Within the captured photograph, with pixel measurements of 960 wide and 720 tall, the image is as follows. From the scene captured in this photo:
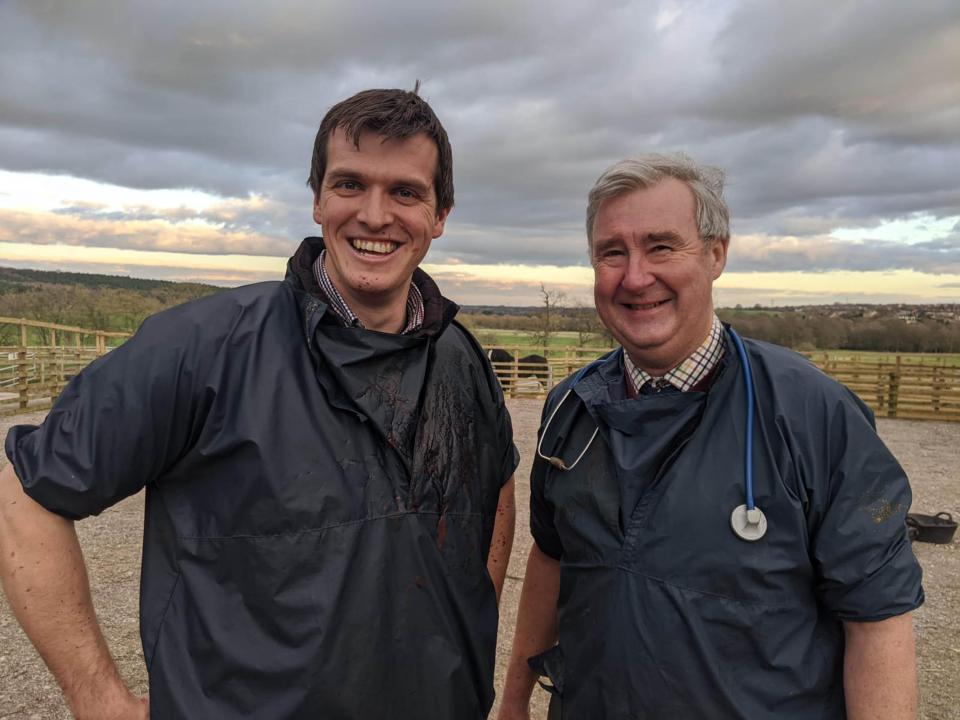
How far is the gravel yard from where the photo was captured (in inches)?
159

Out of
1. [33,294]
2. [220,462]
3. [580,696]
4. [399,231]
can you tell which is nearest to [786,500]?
[580,696]

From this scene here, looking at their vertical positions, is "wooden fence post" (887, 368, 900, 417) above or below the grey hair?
below

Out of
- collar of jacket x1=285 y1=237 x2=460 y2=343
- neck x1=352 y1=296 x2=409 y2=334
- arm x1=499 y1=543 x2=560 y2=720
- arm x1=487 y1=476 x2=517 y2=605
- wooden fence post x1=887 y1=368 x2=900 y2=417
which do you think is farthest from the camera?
wooden fence post x1=887 y1=368 x2=900 y2=417

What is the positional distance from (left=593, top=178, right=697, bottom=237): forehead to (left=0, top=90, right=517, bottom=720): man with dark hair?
2.20ft

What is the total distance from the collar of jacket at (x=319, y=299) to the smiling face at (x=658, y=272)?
0.51 m

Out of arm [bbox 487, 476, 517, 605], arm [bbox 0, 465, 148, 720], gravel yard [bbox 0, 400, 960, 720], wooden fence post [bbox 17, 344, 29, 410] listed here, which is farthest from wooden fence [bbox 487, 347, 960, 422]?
arm [bbox 0, 465, 148, 720]

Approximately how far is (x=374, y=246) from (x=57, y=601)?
1178 mm

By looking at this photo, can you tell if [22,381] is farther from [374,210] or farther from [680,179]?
[680,179]

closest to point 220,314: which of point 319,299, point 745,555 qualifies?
point 319,299

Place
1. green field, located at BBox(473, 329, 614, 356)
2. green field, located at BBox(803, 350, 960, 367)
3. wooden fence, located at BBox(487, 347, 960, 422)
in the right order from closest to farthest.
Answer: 1. wooden fence, located at BBox(487, 347, 960, 422)
2. green field, located at BBox(803, 350, 960, 367)
3. green field, located at BBox(473, 329, 614, 356)

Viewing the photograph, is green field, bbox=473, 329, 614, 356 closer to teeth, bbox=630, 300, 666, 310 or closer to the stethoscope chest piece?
teeth, bbox=630, 300, 666, 310

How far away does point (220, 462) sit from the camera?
1631 mm

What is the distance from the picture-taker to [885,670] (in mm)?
1565

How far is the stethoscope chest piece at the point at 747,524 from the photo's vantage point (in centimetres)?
158
